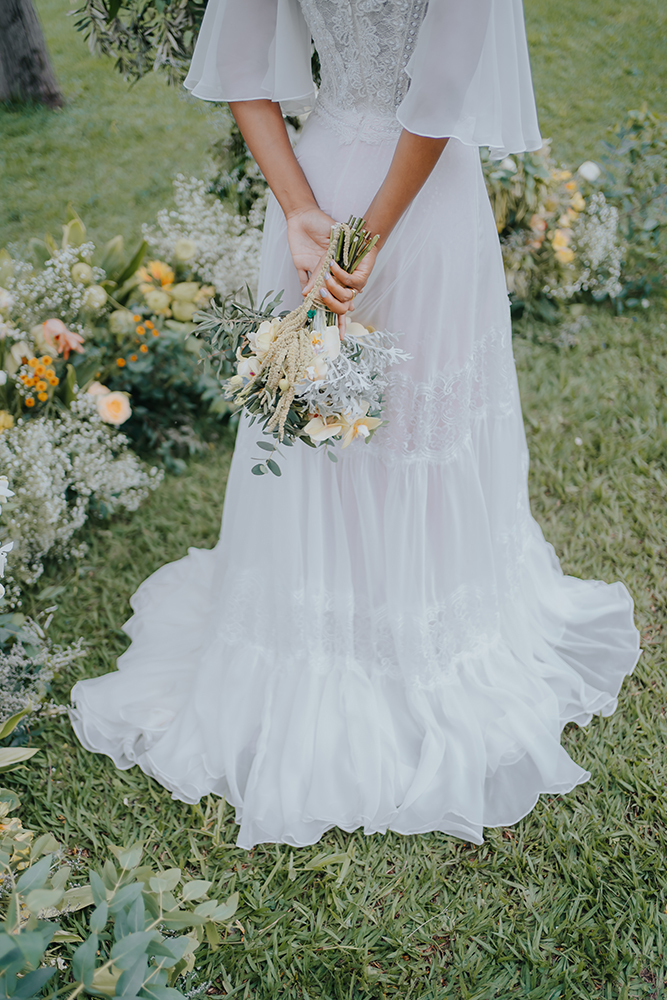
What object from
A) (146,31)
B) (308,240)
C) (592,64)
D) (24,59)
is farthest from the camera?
(592,64)

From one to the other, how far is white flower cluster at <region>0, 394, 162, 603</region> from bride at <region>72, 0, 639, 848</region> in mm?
659

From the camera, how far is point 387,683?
7.38 ft

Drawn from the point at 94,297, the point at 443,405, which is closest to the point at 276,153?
the point at 443,405

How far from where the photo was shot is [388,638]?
7.23 ft

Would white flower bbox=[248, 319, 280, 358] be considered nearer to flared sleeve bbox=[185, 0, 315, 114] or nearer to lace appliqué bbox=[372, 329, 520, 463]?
lace appliqué bbox=[372, 329, 520, 463]

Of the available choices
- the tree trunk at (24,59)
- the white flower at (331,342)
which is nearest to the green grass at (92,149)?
the tree trunk at (24,59)

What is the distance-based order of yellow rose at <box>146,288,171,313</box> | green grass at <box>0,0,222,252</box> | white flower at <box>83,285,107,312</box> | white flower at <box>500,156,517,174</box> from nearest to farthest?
white flower at <box>83,285,107,312</box> → yellow rose at <box>146,288,171,313</box> → white flower at <box>500,156,517,174</box> → green grass at <box>0,0,222,252</box>

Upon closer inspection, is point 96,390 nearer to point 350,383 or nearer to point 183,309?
point 183,309

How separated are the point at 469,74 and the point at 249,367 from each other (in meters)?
0.75

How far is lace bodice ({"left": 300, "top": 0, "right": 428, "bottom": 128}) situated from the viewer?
154 cm

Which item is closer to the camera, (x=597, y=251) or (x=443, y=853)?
(x=443, y=853)

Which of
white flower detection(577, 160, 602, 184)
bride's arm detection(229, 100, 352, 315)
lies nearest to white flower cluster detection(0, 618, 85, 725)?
bride's arm detection(229, 100, 352, 315)

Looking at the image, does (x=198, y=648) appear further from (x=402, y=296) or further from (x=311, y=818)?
(x=402, y=296)

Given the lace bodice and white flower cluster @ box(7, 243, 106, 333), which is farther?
white flower cluster @ box(7, 243, 106, 333)
